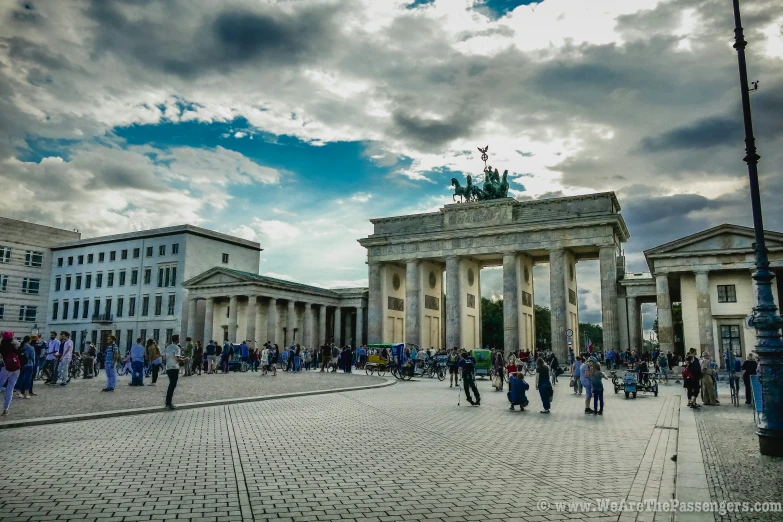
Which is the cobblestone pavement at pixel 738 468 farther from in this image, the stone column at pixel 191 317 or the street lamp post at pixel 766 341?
the stone column at pixel 191 317

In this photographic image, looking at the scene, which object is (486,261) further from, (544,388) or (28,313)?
(28,313)

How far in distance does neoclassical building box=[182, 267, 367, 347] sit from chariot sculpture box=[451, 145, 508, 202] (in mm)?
18957

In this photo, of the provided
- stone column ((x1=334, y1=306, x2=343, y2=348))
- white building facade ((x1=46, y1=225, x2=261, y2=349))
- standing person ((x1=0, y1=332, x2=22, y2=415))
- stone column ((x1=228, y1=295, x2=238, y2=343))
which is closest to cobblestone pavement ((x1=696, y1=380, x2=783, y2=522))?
standing person ((x1=0, y1=332, x2=22, y2=415))

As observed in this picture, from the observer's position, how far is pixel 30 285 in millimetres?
69062

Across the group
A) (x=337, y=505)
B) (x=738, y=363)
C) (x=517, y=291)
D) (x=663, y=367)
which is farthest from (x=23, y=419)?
(x=517, y=291)

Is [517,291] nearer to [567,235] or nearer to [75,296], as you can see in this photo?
[567,235]

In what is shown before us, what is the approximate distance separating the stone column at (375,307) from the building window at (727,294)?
31.6 metres

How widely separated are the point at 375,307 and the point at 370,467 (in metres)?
51.0

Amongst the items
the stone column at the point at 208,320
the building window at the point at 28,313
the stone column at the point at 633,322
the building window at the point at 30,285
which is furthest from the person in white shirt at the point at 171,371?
the building window at the point at 30,285

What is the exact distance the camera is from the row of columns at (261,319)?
56.7 meters

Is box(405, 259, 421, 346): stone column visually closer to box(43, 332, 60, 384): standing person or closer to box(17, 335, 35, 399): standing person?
box(43, 332, 60, 384): standing person

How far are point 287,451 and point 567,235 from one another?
148ft

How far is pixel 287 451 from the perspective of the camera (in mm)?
9781

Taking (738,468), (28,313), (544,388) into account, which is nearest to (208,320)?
(28,313)
